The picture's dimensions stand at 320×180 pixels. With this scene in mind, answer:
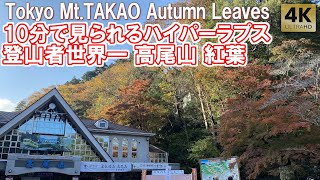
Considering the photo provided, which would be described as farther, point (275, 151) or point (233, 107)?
point (233, 107)

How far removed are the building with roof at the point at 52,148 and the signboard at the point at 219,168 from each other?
10.1ft

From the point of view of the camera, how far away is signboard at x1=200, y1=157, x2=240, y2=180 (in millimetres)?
14523

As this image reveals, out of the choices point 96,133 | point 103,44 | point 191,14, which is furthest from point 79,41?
point 96,133

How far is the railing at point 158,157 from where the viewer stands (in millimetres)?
20673

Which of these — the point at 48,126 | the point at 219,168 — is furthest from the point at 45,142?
the point at 219,168

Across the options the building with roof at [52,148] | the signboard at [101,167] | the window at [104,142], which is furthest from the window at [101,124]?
the signboard at [101,167]

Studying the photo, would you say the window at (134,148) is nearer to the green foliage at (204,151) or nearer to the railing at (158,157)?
the railing at (158,157)

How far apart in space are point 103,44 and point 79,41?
76cm

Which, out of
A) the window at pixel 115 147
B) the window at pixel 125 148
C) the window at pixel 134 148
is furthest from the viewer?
the window at pixel 134 148

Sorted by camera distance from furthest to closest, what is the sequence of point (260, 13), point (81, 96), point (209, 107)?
point (81, 96)
point (209, 107)
point (260, 13)

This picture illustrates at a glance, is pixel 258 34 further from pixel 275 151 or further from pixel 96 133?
pixel 96 133

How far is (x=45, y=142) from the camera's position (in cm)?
1535

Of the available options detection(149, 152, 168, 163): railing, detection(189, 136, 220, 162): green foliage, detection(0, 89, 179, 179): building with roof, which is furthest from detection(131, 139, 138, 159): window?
detection(189, 136, 220, 162): green foliage

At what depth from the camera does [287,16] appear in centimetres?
1004
